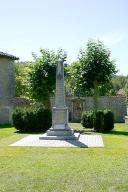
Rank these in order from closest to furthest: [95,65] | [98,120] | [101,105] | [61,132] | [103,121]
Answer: [61,132] → [103,121] → [98,120] → [95,65] → [101,105]

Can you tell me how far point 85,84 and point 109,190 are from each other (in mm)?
19063

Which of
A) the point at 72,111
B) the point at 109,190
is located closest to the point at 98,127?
the point at 72,111

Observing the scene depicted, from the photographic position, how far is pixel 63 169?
1055 centimetres

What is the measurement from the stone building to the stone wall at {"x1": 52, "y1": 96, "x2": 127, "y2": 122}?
708cm

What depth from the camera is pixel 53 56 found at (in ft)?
92.2

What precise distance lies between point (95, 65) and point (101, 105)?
12.2 m

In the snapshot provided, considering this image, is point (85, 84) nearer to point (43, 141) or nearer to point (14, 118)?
point (14, 118)

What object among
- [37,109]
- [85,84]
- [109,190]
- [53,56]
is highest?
[53,56]

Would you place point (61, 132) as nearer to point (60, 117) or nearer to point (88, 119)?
point (60, 117)

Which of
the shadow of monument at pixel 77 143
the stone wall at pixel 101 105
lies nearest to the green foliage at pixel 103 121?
the shadow of monument at pixel 77 143

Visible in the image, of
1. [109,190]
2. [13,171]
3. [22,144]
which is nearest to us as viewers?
[109,190]

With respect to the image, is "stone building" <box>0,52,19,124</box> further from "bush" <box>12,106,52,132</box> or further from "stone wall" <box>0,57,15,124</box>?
"bush" <box>12,106,52,132</box>

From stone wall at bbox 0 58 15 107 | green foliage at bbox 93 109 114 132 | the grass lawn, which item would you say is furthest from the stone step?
stone wall at bbox 0 58 15 107

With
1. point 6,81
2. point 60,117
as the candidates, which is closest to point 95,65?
point 60,117
